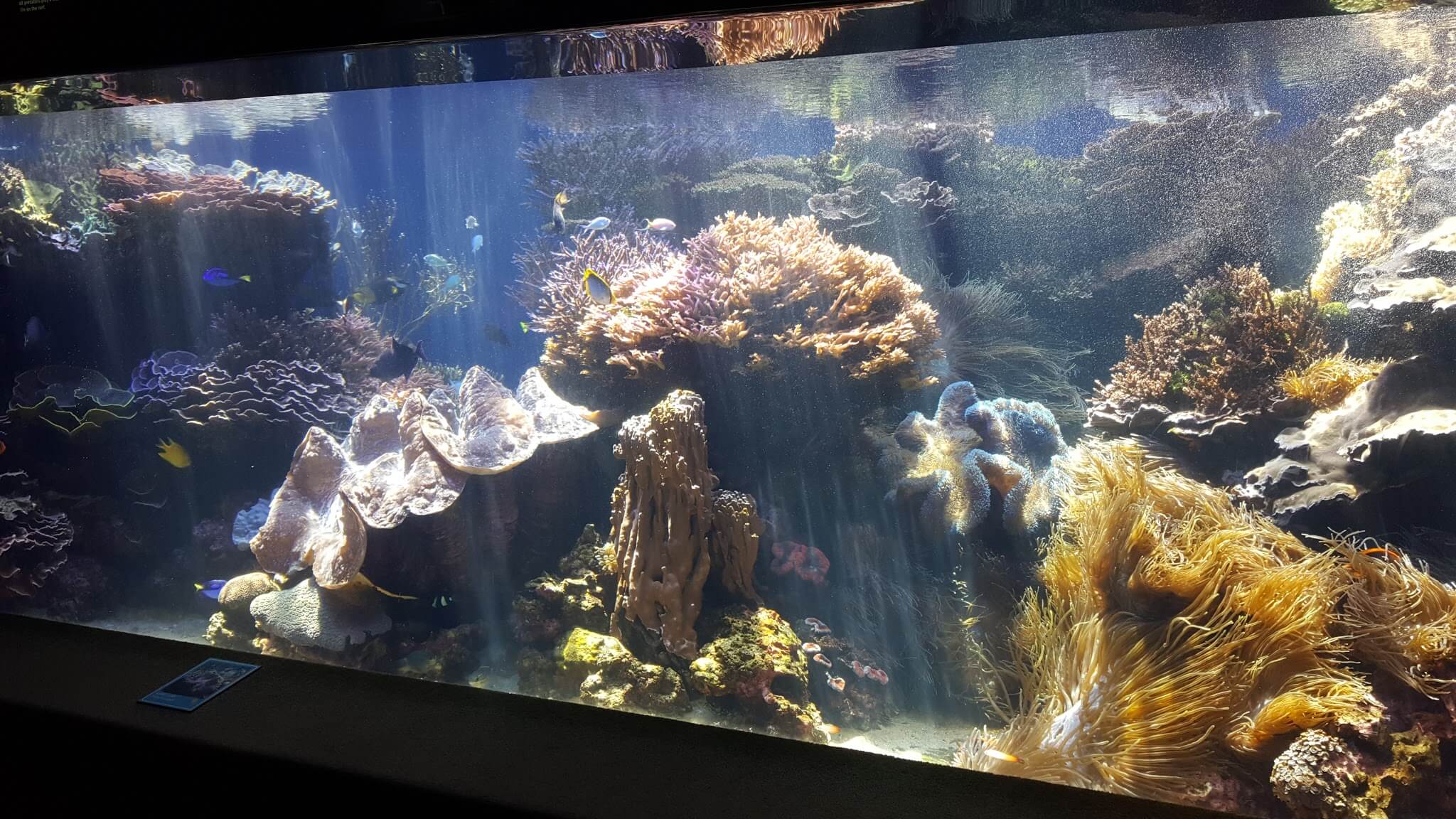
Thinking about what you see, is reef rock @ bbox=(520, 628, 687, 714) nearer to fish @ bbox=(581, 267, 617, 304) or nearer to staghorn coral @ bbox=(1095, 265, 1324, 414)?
fish @ bbox=(581, 267, 617, 304)

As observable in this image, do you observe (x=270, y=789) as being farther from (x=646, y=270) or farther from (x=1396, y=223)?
(x=1396, y=223)

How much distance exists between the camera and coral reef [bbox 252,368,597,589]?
13.8 ft

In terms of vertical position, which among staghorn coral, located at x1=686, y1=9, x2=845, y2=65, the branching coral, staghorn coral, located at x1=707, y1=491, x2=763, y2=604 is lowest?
staghorn coral, located at x1=707, y1=491, x2=763, y2=604

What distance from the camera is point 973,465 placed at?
3.88m

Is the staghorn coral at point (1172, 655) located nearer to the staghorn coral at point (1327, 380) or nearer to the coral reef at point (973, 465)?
the coral reef at point (973, 465)

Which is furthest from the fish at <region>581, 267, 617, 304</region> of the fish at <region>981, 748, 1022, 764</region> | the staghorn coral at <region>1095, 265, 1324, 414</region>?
the staghorn coral at <region>1095, 265, 1324, 414</region>

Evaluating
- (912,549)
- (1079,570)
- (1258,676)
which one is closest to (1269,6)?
(1079,570)

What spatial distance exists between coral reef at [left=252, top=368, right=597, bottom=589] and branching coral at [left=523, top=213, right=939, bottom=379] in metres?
0.44

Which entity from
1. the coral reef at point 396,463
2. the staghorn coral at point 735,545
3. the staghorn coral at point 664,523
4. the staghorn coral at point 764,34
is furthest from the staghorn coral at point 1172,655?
the coral reef at point 396,463

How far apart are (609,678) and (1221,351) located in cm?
418

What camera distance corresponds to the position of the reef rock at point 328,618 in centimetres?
433

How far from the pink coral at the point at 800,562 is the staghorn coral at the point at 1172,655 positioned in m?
1.25

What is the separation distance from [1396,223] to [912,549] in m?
4.52

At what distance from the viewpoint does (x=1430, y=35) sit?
5168mm
